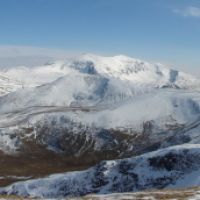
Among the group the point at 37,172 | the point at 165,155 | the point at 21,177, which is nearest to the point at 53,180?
the point at 165,155

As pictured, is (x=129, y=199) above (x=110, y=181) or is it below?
above

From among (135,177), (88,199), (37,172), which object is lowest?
(37,172)

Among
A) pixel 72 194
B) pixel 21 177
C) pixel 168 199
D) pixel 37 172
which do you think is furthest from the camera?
pixel 37 172

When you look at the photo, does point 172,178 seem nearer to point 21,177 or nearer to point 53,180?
point 53,180

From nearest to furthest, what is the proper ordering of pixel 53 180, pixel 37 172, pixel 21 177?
pixel 53 180, pixel 21 177, pixel 37 172

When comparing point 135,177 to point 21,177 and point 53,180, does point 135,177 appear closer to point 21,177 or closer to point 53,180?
point 53,180

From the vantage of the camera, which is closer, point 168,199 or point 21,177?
point 168,199

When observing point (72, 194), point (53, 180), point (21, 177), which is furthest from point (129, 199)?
point (21, 177)
